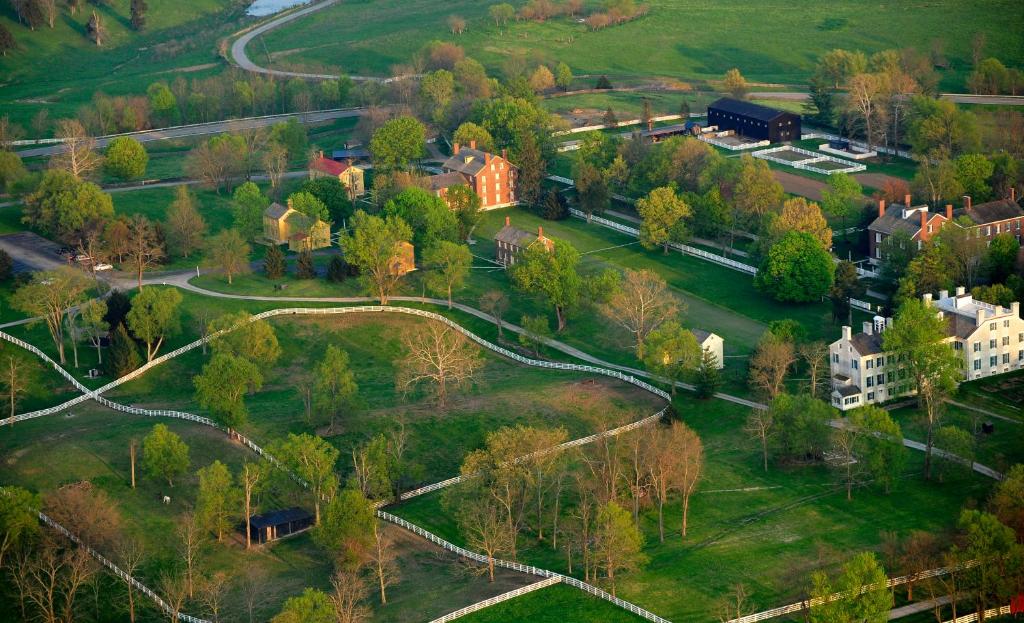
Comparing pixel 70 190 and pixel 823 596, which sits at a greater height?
pixel 70 190

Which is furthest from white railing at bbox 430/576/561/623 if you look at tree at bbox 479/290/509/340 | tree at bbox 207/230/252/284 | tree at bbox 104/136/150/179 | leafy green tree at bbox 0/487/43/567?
tree at bbox 104/136/150/179

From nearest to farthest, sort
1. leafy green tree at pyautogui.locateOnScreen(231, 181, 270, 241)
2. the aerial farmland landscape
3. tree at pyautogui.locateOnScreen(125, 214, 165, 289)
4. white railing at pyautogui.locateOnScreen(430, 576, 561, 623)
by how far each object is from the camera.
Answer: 1. white railing at pyautogui.locateOnScreen(430, 576, 561, 623)
2. the aerial farmland landscape
3. tree at pyautogui.locateOnScreen(125, 214, 165, 289)
4. leafy green tree at pyautogui.locateOnScreen(231, 181, 270, 241)

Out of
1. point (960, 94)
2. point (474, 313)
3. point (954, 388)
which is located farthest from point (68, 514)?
point (960, 94)

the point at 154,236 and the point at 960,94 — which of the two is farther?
the point at 960,94

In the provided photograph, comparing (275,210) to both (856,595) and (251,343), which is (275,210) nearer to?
(251,343)

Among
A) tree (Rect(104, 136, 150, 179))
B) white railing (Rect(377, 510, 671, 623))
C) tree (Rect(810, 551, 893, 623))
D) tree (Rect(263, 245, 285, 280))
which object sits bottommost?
white railing (Rect(377, 510, 671, 623))

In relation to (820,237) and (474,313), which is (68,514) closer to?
(474,313)

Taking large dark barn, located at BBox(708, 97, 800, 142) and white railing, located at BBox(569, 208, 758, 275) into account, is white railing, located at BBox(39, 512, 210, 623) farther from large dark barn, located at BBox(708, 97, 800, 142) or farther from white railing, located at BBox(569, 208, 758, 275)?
large dark barn, located at BBox(708, 97, 800, 142)
